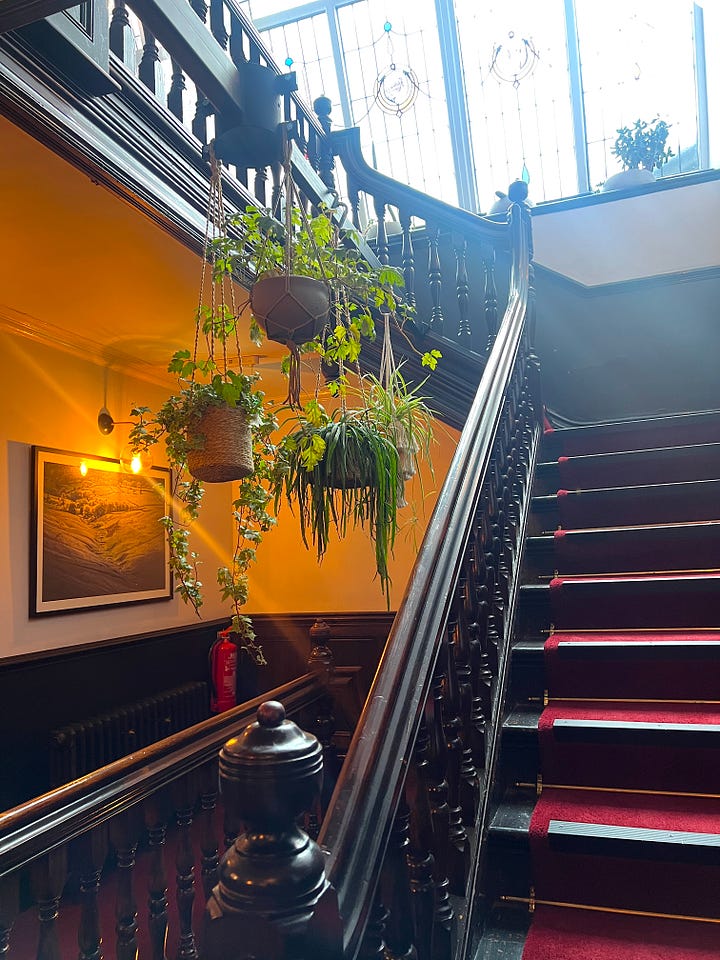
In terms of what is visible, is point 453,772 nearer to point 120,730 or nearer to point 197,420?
point 197,420

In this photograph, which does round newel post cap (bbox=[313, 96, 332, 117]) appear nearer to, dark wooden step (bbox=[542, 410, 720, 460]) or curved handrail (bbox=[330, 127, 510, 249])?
curved handrail (bbox=[330, 127, 510, 249])

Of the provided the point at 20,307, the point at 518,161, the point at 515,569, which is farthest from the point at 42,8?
the point at 518,161

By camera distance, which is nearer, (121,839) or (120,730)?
(121,839)

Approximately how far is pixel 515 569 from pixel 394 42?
596cm

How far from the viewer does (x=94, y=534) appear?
448 centimetres

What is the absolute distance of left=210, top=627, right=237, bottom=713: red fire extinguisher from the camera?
216 inches

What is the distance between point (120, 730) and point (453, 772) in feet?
10.6

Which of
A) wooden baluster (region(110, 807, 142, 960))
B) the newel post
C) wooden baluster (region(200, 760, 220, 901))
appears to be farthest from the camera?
wooden baluster (region(200, 760, 220, 901))

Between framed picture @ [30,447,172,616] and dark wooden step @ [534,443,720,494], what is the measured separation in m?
2.65

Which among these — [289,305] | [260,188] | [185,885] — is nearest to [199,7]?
[260,188]

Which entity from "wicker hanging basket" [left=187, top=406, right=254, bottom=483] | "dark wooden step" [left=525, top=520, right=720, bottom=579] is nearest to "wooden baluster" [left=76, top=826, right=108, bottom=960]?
"wicker hanging basket" [left=187, top=406, right=254, bottom=483]

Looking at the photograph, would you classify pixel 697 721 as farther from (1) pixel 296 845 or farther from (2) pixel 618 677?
(1) pixel 296 845

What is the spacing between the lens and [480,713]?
2039 millimetres

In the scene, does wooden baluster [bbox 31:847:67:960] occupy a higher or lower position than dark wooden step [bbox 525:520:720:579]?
lower
